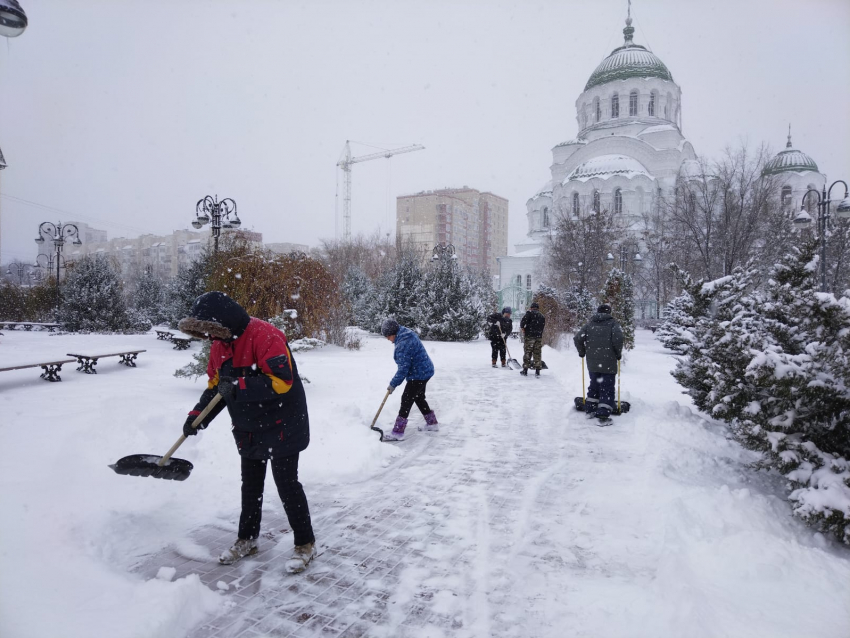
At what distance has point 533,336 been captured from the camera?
12.7 metres

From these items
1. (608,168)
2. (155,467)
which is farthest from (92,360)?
(608,168)

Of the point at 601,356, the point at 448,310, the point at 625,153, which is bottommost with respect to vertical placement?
the point at 601,356

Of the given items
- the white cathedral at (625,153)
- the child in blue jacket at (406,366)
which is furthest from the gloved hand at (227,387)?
the white cathedral at (625,153)

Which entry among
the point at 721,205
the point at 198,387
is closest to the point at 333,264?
the point at 721,205

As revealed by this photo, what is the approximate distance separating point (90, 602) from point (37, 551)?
2.55 feet

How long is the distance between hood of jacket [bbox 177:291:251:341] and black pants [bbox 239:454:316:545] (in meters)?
0.96

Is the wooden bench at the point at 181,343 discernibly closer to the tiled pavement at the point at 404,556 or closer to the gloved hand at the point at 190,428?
the tiled pavement at the point at 404,556

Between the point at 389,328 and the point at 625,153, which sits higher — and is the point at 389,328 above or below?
below

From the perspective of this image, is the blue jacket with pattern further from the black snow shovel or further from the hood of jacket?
the hood of jacket

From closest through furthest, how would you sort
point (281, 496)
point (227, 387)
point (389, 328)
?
point (227, 387) → point (281, 496) → point (389, 328)

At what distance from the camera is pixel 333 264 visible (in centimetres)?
4150

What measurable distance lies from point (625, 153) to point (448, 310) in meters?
34.0

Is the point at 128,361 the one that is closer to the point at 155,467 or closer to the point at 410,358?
the point at 410,358

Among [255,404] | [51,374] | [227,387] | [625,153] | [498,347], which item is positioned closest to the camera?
[227,387]
